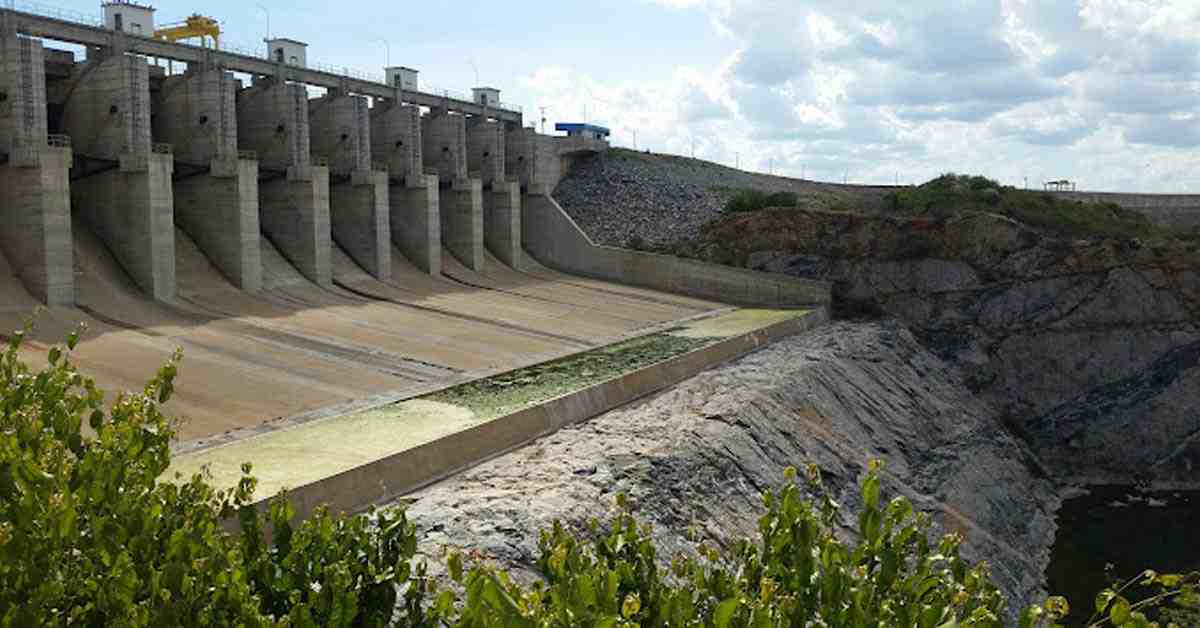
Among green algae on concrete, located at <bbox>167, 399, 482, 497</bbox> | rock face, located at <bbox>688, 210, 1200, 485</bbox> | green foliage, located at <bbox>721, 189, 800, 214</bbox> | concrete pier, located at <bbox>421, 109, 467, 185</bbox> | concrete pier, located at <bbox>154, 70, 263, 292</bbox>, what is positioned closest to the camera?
green algae on concrete, located at <bbox>167, 399, 482, 497</bbox>

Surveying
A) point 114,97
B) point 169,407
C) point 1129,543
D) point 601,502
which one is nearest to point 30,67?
point 114,97

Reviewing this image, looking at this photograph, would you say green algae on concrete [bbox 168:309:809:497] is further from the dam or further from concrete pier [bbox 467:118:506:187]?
concrete pier [bbox 467:118:506:187]

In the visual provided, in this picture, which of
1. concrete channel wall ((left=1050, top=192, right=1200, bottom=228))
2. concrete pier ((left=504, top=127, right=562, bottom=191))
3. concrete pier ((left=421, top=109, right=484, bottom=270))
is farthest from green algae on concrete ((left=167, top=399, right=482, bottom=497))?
concrete channel wall ((left=1050, top=192, right=1200, bottom=228))

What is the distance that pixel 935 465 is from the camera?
34.9 meters

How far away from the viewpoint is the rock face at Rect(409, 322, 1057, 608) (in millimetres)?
20734

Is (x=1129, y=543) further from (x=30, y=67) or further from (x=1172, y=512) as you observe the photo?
(x=30, y=67)

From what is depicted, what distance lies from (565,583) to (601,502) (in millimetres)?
14245

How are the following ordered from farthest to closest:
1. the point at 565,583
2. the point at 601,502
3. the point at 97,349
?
the point at 97,349
the point at 601,502
the point at 565,583

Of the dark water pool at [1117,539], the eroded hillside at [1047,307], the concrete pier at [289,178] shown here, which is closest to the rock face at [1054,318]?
the eroded hillside at [1047,307]

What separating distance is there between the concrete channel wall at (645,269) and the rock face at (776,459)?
4563mm

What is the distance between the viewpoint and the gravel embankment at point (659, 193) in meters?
59.2

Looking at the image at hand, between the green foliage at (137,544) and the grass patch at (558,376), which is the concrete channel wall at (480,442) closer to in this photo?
the grass patch at (558,376)

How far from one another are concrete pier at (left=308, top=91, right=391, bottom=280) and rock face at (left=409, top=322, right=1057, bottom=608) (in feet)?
56.2

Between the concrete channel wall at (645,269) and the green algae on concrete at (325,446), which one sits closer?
the green algae on concrete at (325,446)
